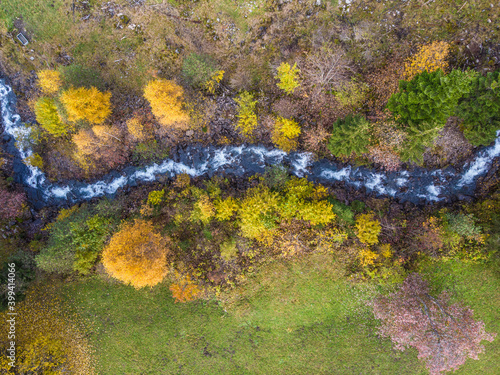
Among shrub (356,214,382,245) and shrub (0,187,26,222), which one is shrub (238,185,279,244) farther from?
shrub (0,187,26,222)

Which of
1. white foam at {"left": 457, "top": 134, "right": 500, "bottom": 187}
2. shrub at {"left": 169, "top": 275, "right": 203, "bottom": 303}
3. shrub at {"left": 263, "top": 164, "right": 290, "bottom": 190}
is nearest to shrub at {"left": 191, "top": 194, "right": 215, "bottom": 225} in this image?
shrub at {"left": 169, "top": 275, "right": 203, "bottom": 303}

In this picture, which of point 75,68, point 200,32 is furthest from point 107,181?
point 200,32

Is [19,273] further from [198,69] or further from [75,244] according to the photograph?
[198,69]

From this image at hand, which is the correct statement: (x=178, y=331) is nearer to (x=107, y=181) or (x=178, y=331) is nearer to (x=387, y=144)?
(x=107, y=181)

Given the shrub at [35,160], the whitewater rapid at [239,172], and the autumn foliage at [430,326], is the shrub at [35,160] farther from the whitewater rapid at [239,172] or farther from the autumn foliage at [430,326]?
the autumn foliage at [430,326]

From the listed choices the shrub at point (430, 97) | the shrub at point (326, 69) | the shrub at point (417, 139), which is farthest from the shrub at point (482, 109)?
the shrub at point (326, 69)

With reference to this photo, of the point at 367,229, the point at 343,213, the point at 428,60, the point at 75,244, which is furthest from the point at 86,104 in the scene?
the point at 428,60
